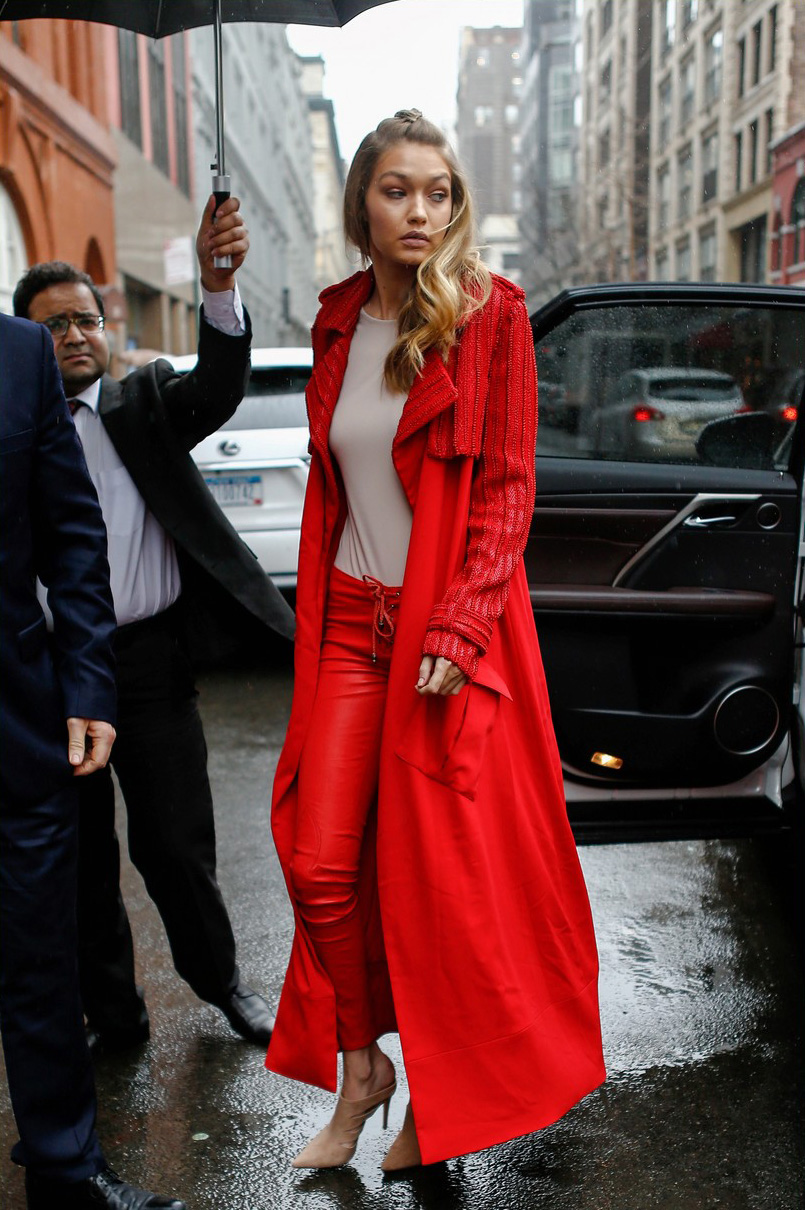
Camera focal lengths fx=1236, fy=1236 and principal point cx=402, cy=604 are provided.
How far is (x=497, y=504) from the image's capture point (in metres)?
2.28

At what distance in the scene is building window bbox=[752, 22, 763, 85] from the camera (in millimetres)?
5178

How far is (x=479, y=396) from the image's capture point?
89.9 inches

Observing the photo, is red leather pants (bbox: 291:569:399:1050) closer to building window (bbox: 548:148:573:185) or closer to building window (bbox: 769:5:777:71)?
building window (bbox: 769:5:777:71)

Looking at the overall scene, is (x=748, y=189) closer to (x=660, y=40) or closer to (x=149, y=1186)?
(x=149, y=1186)

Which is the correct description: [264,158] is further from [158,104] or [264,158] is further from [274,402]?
[274,402]

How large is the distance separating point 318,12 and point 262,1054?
8.01 feet

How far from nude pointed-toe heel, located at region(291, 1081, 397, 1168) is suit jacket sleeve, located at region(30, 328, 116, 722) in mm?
953

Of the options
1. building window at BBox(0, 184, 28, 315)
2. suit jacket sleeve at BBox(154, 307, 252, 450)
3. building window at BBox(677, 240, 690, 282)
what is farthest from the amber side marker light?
building window at BBox(0, 184, 28, 315)

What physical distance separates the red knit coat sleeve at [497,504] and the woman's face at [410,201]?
8.2 inches

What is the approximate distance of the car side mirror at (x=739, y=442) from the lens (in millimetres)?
3363

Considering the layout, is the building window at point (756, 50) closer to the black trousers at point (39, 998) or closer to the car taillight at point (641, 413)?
the car taillight at point (641, 413)

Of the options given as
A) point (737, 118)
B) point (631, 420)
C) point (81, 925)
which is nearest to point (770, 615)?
point (631, 420)

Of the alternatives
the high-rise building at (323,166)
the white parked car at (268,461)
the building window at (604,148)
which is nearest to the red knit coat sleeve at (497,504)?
the white parked car at (268,461)

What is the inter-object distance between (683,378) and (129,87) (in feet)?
64.2
